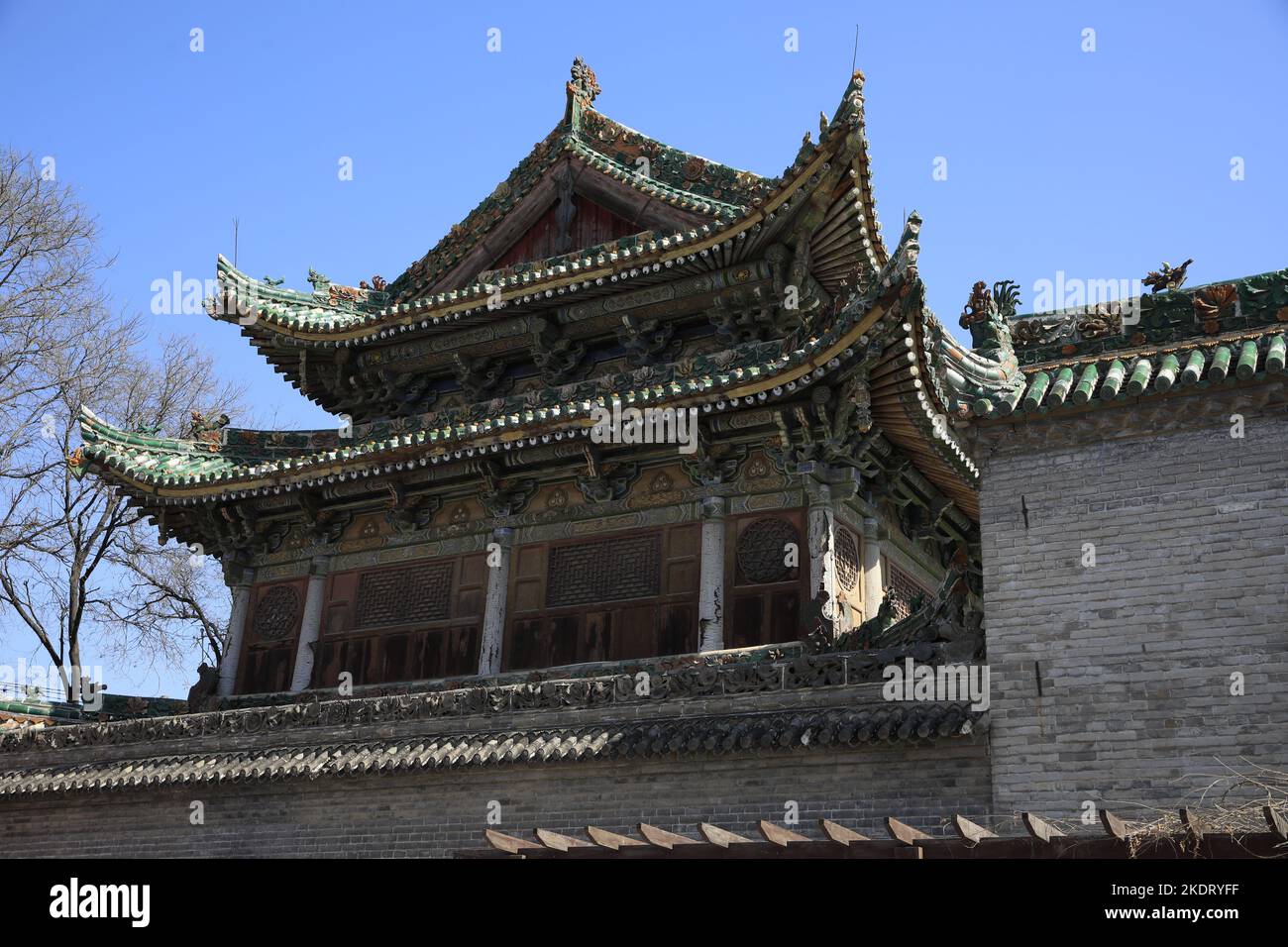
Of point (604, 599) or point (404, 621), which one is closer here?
point (604, 599)

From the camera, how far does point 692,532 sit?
578 inches

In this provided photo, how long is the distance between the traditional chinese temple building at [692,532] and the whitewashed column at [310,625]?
4 centimetres

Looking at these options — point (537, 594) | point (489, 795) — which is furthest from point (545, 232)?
point (489, 795)

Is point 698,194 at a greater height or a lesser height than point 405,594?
greater

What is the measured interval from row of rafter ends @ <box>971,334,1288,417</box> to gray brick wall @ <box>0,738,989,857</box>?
9.13 feet

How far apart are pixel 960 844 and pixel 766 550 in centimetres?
712

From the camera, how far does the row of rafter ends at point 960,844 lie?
21.5ft

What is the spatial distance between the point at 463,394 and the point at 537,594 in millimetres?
3649

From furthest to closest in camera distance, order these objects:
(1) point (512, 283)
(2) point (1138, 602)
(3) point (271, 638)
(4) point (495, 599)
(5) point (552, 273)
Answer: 1. (3) point (271, 638)
2. (1) point (512, 283)
3. (5) point (552, 273)
4. (4) point (495, 599)
5. (2) point (1138, 602)

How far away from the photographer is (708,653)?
13.5 m

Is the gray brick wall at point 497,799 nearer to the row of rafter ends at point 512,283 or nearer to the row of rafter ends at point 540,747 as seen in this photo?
the row of rafter ends at point 540,747

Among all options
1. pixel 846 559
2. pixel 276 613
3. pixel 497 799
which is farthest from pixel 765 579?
pixel 276 613

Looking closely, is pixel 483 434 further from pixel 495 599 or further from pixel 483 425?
pixel 495 599
